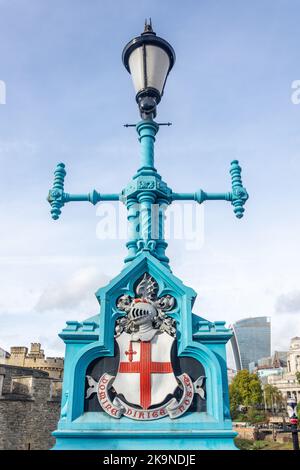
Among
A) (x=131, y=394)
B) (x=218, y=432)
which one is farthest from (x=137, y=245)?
(x=218, y=432)

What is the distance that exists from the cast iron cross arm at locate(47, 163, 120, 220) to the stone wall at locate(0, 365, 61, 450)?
18.9m

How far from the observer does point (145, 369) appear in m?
6.38

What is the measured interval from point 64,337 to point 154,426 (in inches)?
76.4

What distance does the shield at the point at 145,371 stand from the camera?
623cm

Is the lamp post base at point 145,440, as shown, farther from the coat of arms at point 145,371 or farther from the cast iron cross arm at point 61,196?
the cast iron cross arm at point 61,196

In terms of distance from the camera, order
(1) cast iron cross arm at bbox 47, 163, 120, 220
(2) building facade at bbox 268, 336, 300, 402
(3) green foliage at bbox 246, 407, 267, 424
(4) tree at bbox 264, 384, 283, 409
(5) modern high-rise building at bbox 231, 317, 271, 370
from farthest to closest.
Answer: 1. (5) modern high-rise building at bbox 231, 317, 271, 370
2. (2) building facade at bbox 268, 336, 300, 402
3. (4) tree at bbox 264, 384, 283, 409
4. (3) green foliage at bbox 246, 407, 267, 424
5. (1) cast iron cross arm at bbox 47, 163, 120, 220

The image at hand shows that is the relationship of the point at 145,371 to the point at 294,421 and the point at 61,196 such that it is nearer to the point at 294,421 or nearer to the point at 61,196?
the point at 294,421

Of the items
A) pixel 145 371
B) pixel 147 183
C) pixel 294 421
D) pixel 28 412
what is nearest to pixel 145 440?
pixel 145 371

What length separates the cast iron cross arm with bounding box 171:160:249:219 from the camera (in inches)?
319

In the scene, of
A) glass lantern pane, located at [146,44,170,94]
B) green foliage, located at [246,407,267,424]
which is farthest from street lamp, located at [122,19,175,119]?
green foliage, located at [246,407,267,424]

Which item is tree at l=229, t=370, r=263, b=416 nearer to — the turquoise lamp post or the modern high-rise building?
the turquoise lamp post

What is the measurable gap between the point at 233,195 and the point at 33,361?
4028cm

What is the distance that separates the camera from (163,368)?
6402mm
